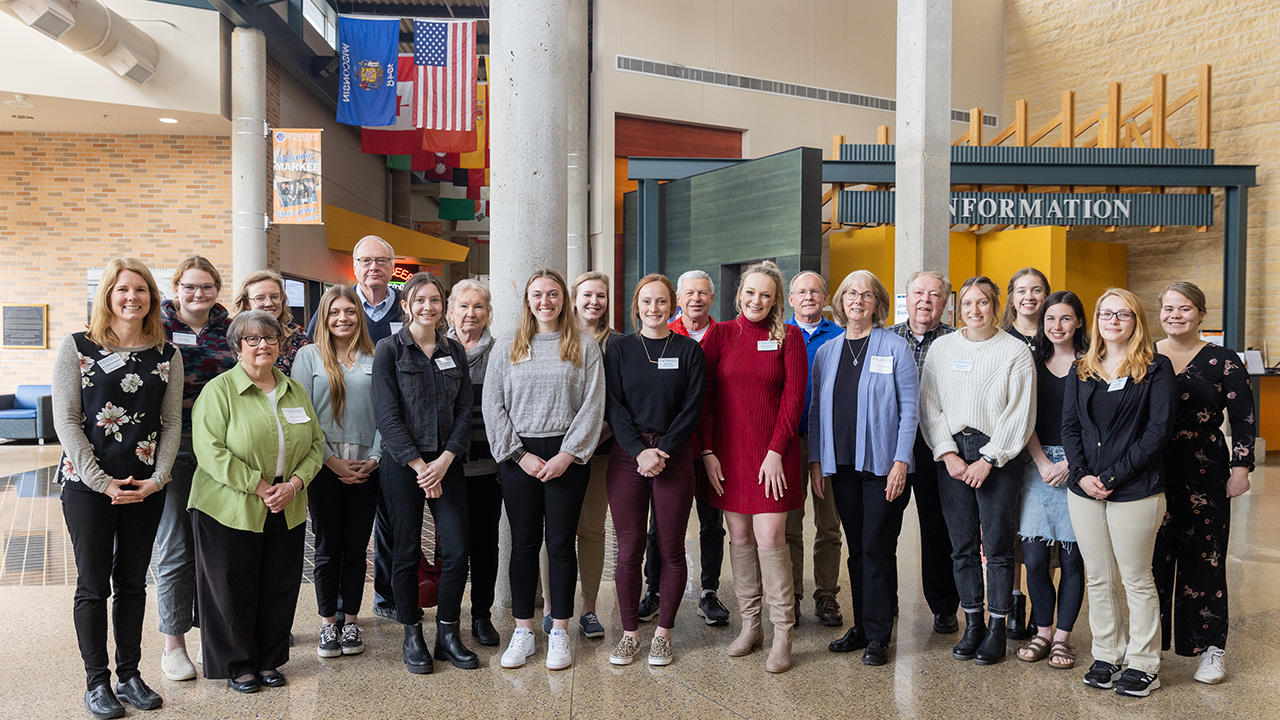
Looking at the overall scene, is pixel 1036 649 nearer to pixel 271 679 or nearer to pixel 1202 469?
pixel 1202 469

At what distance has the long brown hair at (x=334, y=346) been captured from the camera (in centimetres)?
356

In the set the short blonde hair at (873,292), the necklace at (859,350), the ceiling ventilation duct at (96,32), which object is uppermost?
the ceiling ventilation duct at (96,32)

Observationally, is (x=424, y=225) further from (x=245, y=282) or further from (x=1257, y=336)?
(x=245, y=282)

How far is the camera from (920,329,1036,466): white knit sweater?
11.4 ft

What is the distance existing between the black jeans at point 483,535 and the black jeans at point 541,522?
209 mm

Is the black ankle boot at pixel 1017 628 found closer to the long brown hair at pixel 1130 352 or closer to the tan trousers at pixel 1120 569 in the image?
the tan trousers at pixel 1120 569

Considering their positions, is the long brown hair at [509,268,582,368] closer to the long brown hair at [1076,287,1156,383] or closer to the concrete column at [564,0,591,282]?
the long brown hair at [1076,287,1156,383]

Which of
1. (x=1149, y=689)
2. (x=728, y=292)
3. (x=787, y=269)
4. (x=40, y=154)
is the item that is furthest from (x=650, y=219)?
(x=1149, y=689)

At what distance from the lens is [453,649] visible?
11.7ft

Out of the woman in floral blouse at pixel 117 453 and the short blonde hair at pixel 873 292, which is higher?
the short blonde hair at pixel 873 292

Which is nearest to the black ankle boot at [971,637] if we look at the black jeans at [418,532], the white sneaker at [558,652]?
the white sneaker at [558,652]

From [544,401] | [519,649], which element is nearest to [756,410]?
[544,401]

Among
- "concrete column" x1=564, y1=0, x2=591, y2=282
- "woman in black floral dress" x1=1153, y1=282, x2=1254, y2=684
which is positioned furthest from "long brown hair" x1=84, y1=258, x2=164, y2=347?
"concrete column" x1=564, y1=0, x2=591, y2=282

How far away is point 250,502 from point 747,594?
206cm
